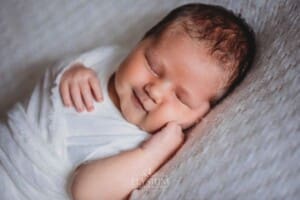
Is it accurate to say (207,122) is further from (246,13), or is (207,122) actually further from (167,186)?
(246,13)

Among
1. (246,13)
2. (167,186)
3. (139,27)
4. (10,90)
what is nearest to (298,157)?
(167,186)

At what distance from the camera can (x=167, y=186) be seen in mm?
588

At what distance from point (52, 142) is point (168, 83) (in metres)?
0.21

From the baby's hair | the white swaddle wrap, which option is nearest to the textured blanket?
the baby's hair

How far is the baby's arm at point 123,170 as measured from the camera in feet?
2.24

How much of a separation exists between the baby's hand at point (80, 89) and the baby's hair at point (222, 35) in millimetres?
134

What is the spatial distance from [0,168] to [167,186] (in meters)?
0.32

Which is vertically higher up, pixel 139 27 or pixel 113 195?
pixel 139 27

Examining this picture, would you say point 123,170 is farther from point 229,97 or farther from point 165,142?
point 229,97

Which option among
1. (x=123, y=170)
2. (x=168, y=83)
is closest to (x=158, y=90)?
(x=168, y=83)

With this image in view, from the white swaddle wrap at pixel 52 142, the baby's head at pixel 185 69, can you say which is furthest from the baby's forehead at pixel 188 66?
the white swaddle wrap at pixel 52 142

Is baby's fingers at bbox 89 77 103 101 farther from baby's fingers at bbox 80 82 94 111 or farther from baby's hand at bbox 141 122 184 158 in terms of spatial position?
baby's hand at bbox 141 122 184 158

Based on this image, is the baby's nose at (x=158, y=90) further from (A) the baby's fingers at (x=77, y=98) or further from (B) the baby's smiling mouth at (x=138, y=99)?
(A) the baby's fingers at (x=77, y=98)

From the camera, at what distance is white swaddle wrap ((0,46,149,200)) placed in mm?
747
